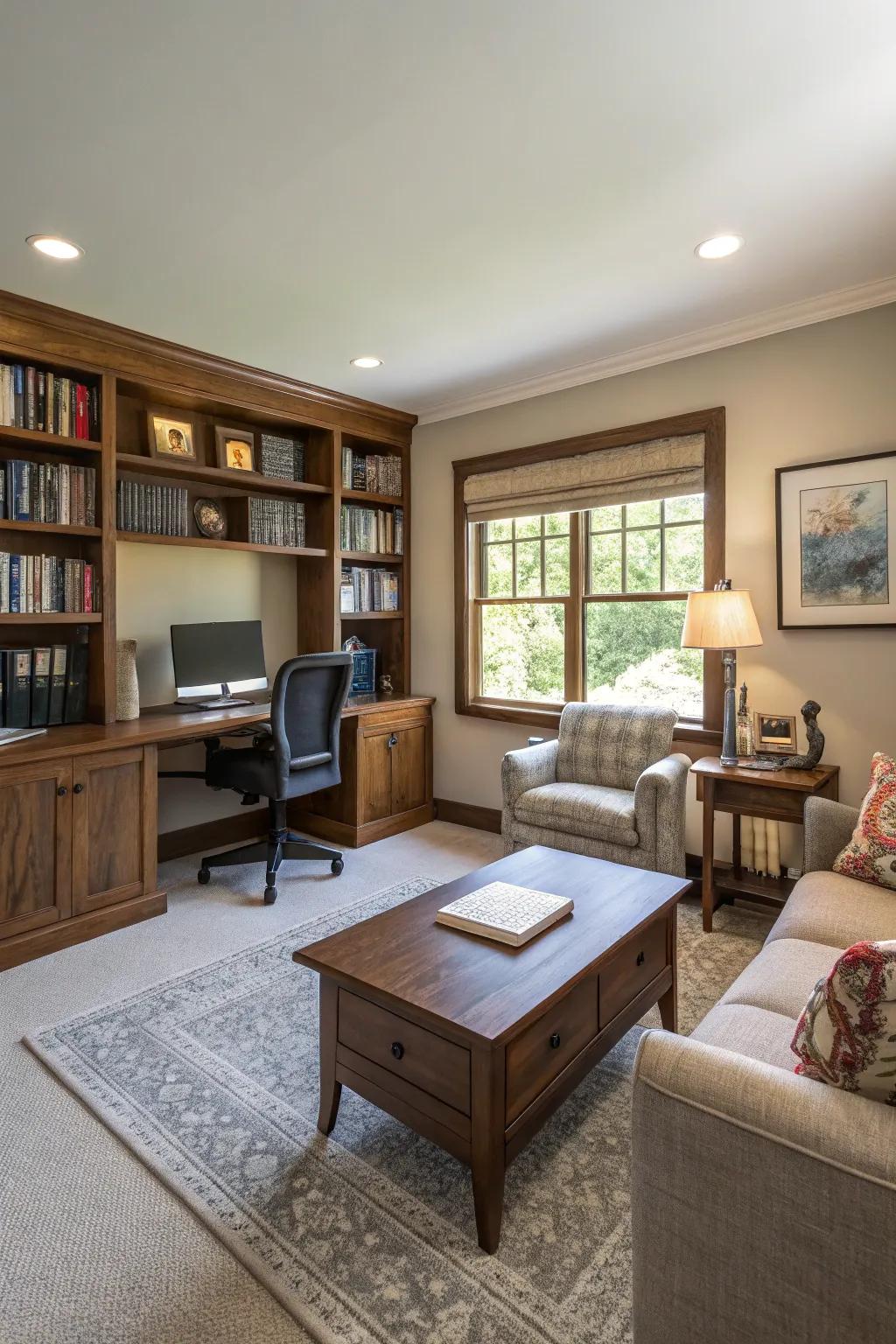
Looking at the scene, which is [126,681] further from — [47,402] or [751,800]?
[751,800]

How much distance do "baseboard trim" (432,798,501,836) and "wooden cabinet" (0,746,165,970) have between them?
1.91 metres

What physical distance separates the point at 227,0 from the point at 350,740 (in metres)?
3.18

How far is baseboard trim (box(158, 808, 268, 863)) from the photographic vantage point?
13.0 ft

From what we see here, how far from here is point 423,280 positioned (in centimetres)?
280

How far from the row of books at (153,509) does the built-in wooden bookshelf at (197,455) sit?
90 mm

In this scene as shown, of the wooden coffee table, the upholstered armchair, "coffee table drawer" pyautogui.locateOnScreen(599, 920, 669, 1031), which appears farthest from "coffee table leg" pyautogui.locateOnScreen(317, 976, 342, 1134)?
the upholstered armchair

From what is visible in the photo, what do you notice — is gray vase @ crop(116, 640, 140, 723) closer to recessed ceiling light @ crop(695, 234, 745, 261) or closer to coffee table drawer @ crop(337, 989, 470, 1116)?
coffee table drawer @ crop(337, 989, 470, 1116)

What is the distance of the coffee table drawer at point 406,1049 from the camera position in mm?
1533

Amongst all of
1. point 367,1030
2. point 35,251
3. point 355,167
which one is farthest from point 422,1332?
point 35,251

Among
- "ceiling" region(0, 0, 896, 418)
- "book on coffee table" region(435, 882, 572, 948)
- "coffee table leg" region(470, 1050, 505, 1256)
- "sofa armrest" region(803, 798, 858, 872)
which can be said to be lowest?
"coffee table leg" region(470, 1050, 505, 1256)

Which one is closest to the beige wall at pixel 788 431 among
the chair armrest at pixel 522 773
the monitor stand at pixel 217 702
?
the chair armrest at pixel 522 773

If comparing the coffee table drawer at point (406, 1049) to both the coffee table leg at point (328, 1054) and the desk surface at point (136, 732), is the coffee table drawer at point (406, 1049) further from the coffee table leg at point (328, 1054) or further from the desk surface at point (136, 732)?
the desk surface at point (136, 732)

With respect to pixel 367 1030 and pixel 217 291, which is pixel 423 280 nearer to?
pixel 217 291

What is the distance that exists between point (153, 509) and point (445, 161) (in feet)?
7.28
